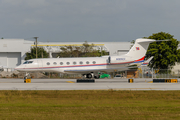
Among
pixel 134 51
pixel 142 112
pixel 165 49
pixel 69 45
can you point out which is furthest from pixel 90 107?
pixel 69 45

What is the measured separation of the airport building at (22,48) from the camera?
91250 mm

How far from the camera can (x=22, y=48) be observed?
92.2 meters

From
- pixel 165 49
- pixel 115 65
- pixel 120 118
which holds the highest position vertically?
pixel 165 49

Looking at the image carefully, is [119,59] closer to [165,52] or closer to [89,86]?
[89,86]

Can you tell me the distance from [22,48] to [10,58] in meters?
6.42

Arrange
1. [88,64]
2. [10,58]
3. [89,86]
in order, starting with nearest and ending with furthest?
1. [89,86]
2. [88,64]
3. [10,58]

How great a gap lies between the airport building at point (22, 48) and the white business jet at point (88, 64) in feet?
176

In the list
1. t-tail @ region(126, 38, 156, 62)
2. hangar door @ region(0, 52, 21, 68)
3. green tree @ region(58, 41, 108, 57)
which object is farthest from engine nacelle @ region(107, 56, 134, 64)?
hangar door @ region(0, 52, 21, 68)

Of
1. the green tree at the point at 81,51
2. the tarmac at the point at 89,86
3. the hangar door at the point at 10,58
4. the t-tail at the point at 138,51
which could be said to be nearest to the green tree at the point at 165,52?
the t-tail at the point at 138,51

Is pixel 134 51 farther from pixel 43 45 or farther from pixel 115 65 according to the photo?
pixel 43 45

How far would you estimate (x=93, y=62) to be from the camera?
1464 inches

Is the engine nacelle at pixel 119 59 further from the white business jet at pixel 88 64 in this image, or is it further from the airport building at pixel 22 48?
the airport building at pixel 22 48

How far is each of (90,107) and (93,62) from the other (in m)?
25.0

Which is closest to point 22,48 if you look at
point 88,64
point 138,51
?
point 88,64
